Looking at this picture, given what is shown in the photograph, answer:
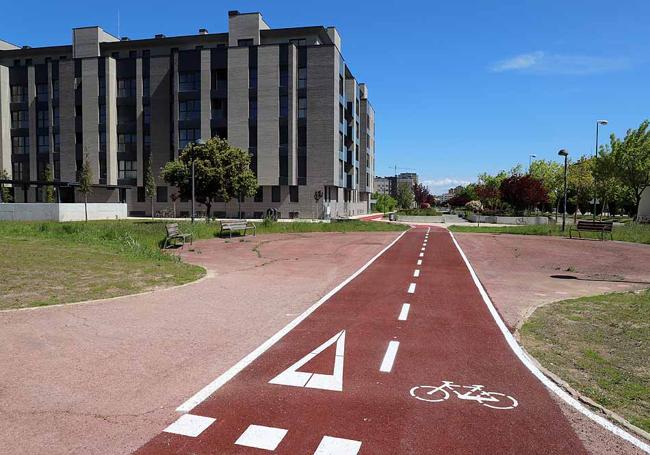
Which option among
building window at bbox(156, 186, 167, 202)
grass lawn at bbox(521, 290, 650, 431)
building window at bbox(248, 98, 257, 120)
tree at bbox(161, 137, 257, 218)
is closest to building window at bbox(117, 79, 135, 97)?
building window at bbox(156, 186, 167, 202)

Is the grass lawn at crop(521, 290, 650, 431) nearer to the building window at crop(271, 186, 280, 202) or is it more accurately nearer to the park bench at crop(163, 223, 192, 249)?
the park bench at crop(163, 223, 192, 249)

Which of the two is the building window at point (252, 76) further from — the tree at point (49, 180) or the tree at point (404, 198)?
the tree at point (404, 198)

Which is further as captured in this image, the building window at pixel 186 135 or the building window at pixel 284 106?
the building window at pixel 186 135

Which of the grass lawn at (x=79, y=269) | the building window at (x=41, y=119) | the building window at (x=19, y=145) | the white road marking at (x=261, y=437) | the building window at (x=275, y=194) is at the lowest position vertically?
the white road marking at (x=261, y=437)

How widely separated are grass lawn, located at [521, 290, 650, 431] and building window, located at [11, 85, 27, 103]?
232 ft

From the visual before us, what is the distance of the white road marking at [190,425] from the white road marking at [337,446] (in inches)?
41.5

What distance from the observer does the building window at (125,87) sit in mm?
58656

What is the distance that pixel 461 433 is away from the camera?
4.11 meters

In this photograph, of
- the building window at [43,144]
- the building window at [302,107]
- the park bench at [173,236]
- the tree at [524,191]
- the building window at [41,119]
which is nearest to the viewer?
the park bench at [173,236]

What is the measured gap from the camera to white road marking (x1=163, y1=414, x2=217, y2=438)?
4043mm

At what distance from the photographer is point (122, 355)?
6.05 meters

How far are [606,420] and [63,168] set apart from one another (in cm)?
6624

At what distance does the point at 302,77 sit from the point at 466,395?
174ft

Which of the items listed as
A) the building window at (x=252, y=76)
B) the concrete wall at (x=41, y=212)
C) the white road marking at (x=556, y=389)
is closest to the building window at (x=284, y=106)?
the building window at (x=252, y=76)
